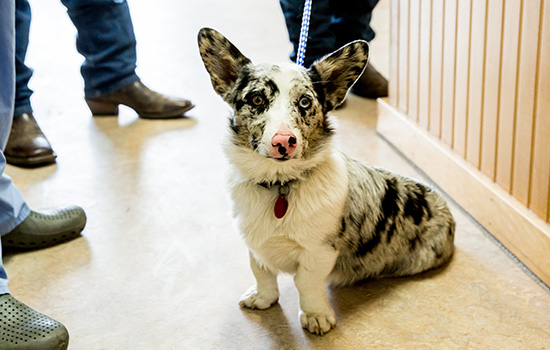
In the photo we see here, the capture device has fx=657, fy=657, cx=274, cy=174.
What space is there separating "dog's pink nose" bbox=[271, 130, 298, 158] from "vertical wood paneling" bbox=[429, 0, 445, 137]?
4.14 feet

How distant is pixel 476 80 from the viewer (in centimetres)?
233

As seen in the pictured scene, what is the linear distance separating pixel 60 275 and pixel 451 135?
155 cm

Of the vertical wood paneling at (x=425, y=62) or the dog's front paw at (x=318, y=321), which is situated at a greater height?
the vertical wood paneling at (x=425, y=62)

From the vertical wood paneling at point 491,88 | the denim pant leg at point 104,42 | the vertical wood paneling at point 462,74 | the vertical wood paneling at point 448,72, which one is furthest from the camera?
the denim pant leg at point 104,42

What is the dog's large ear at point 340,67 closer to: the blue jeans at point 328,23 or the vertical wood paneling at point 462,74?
the vertical wood paneling at point 462,74

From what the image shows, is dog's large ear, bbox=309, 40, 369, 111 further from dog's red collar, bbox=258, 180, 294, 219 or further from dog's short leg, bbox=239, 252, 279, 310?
dog's short leg, bbox=239, 252, 279, 310

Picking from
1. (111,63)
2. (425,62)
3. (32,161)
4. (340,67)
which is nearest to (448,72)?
(425,62)

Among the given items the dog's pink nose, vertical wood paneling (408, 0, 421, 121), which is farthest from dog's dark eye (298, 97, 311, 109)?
vertical wood paneling (408, 0, 421, 121)

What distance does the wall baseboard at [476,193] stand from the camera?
206 cm

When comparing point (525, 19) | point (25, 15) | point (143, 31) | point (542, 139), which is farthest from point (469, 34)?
point (143, 31)

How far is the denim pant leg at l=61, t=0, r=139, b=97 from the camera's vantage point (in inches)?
126

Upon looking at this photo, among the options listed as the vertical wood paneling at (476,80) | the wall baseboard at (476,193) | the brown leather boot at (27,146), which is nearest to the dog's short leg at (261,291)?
the wall baseboard at (476,193)

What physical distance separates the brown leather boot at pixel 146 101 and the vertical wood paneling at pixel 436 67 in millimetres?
1322

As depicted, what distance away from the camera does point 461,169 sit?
2477 millimetres
